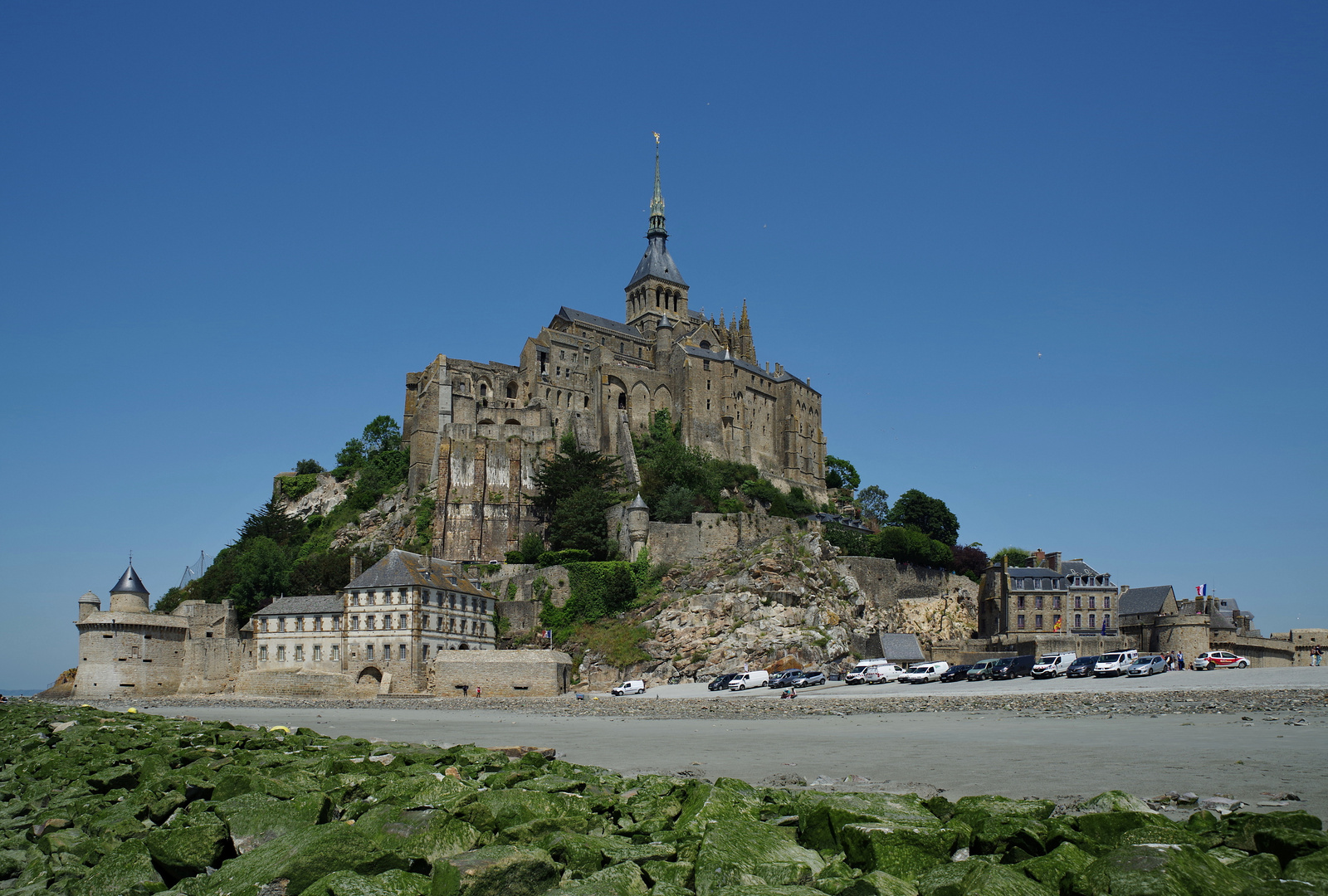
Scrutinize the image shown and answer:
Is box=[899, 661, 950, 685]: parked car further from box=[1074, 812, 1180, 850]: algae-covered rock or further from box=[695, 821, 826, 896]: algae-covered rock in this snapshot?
box=[695, 821, 826, 896]: algae-covered rock

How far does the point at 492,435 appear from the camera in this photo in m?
68.9

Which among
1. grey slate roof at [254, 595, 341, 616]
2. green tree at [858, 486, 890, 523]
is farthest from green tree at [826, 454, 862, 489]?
grey slate roof at [254, 595, 341, 616]

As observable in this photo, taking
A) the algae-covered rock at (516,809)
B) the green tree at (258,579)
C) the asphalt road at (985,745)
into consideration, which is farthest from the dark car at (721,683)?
the algae-covered rock at (516,809)

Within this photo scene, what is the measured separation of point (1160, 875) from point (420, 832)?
6.65 metres

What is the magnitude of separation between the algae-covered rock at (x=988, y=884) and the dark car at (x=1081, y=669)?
32759 millimetres

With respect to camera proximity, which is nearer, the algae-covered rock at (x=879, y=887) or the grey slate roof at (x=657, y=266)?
the algae-covered rock at (x=879, y=887)

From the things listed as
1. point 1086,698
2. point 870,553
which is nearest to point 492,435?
point 870,553

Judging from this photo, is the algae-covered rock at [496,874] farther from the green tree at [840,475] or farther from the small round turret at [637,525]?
the green tree at [840,475]

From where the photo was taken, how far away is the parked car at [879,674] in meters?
41.7

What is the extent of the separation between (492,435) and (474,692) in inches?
944

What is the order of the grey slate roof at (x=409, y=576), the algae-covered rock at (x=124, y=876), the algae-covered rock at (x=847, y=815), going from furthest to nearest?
the grey slate roof at (x=409, y=576) < the algae-covered rock at (x=124, y=876) < the algae-covered rock at (x=847, y=815)

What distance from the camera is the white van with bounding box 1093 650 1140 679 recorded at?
3578cm

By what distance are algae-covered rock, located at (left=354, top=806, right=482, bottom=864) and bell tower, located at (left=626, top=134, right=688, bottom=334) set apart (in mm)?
86259

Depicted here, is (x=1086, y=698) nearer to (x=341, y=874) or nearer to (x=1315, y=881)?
(x=1315, y=881)
